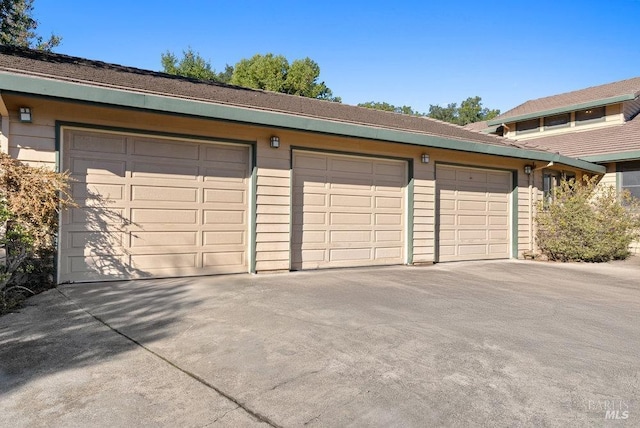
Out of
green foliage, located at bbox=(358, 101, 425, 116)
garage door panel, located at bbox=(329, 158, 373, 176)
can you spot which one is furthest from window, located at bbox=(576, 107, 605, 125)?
green foliage, located at bbox=(358, 101, 425, 116)

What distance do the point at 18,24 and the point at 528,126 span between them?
19.1 metres

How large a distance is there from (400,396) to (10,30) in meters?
18.3

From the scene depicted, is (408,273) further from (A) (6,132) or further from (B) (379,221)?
(A) (6,132)

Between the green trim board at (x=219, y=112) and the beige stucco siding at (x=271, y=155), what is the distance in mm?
Answer: 432

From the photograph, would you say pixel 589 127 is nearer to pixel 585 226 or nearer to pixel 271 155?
pixel 585 226

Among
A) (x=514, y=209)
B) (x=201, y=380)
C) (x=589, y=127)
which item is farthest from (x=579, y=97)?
(x=201, y=380)

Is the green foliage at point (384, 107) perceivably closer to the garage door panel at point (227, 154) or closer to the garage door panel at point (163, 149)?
the garage door panel at point (227, 154)

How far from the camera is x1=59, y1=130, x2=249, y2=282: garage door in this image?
5.59 metres

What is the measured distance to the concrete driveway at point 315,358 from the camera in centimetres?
222

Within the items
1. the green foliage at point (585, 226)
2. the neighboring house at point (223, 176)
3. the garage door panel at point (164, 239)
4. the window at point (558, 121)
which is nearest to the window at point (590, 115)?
the window at point (558, 121)

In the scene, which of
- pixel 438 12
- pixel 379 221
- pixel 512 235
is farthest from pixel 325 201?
pixel 438 12

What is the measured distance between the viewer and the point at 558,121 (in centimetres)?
1505

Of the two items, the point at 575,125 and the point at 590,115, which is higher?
the point at 590,115

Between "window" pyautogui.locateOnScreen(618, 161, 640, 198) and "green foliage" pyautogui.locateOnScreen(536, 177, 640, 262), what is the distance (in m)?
1.46
